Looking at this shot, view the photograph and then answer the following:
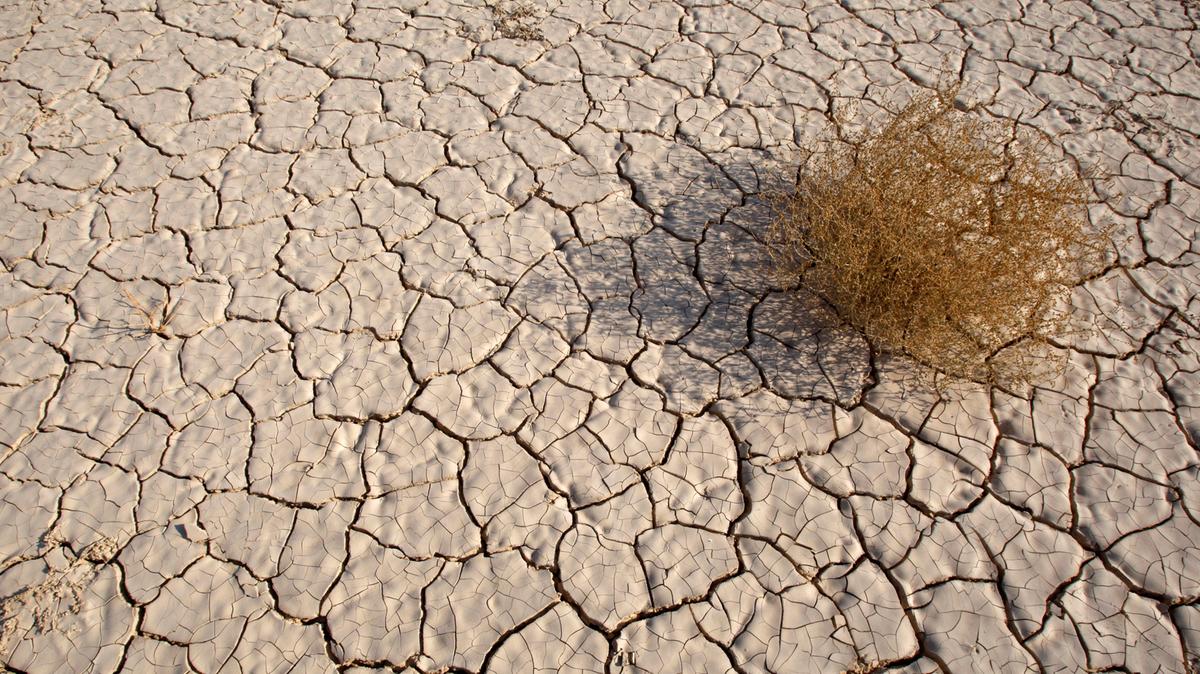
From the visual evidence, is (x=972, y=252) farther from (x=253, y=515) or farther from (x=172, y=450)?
(x=172, y=450)

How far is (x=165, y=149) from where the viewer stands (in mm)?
3428

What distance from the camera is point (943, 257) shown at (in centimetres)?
264

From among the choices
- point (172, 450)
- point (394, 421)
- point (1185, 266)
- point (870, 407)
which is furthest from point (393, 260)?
point (1185, 266)

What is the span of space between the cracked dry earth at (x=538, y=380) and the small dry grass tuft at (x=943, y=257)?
0.41ft

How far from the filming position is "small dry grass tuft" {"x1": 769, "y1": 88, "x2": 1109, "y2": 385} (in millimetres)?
2646

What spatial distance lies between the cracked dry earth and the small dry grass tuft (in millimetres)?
124

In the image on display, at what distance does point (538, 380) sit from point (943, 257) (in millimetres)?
1384

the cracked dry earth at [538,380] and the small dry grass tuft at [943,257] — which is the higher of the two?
the small dry grass tuft at [943,257]

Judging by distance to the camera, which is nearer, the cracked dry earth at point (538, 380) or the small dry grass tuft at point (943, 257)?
the cracked dry earth at point (538, 380)

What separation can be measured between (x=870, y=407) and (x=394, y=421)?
154cm

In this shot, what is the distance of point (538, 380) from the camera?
2.69 meters

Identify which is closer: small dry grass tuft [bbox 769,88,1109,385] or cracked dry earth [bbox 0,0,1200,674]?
cracked dry earth [bbox 0,0,1200,674]

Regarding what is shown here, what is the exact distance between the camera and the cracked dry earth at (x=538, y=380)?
2.19 meters

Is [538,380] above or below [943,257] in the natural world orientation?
below
